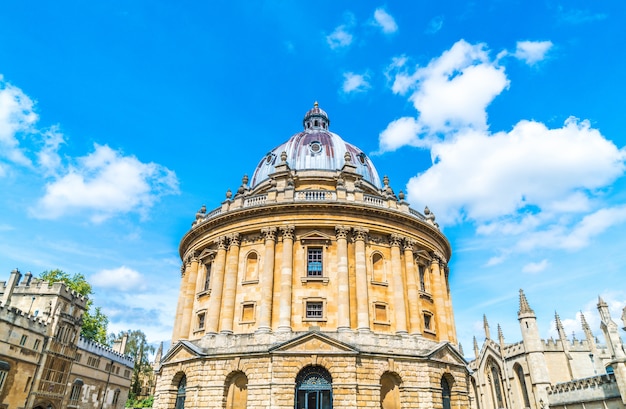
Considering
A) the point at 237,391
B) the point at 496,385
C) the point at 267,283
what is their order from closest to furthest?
the point at 237,391 < the point at 267,283 < the point at 496,385

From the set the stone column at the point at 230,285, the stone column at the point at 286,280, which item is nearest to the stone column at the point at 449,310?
the stone column at the point at 286,280

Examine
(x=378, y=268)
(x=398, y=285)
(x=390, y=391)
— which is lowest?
(x=390, y=391)

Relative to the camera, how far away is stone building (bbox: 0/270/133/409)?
32.8 m

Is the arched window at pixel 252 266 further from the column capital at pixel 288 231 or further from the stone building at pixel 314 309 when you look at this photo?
the column capital at pixel 288 231

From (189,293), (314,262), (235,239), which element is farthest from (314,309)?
Result: (189,293)

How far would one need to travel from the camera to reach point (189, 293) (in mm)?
32688

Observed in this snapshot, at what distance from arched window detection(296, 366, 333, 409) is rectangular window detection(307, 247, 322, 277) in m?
6.24

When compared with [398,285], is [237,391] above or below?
below

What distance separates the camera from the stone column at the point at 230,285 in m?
27.5

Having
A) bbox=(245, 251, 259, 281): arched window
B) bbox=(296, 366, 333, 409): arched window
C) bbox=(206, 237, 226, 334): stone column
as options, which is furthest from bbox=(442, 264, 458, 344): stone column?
bbox=(206, 237, 226, 334): stone column

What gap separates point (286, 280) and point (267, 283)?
128 centimetres

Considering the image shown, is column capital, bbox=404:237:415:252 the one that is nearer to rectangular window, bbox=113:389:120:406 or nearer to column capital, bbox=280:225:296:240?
column capital, bbox=280:225:296:240

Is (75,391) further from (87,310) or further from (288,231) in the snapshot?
(288,231)

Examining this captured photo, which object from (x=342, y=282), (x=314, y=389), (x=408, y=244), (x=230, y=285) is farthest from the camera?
(x=408, y=244)
